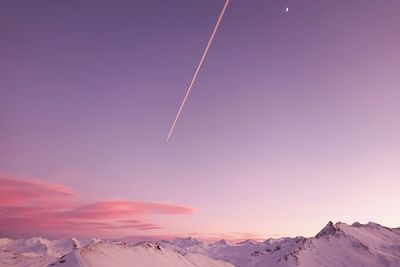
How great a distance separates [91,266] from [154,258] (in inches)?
1739

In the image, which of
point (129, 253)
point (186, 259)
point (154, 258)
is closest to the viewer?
point (129, 253)

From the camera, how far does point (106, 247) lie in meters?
120

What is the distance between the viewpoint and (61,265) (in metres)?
96.0

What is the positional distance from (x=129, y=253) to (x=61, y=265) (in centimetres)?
3494

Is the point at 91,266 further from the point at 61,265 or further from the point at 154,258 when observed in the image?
the point at 154,258

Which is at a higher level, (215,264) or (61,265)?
(215,264)

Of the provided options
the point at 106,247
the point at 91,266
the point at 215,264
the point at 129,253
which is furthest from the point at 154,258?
the point at 215,264

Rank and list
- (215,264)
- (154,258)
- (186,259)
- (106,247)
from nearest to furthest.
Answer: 1. (106,247)
2. (154,258)
3. (186,259)
4. (215,264)

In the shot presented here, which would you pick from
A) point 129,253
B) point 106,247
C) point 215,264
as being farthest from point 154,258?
point 215,264

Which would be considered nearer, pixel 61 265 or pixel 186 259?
pixel 61 265

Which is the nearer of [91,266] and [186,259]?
[91,266]

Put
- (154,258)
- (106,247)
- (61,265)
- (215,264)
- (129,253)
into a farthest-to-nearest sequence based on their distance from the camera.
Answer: (215,264), (154,258), (129,253), (106,247), (61,265)

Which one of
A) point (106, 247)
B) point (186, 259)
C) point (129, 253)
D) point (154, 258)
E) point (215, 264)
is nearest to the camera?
point (106, 247)

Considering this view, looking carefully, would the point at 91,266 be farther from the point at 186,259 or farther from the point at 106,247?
the point at 186,259
